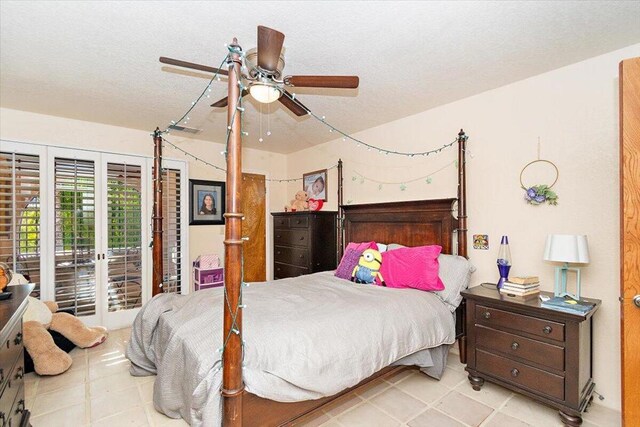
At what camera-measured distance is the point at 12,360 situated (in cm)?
157

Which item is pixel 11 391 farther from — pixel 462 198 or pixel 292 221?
pixel 462 198

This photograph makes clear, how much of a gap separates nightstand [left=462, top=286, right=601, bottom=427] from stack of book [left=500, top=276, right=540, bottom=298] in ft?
0.23

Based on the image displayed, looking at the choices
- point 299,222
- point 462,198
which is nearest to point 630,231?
point 462,198

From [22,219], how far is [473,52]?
4.50 m

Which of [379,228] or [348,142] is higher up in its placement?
[348,142]

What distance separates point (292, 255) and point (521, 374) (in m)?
2.81

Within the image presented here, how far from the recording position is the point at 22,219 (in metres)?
3.21

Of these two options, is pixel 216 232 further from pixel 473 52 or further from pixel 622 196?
pixel 622 196

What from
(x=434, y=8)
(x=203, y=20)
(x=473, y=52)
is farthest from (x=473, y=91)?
(x=203, y=20)

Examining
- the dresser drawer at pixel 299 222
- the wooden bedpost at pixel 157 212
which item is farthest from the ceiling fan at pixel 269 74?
the dresser drawer at pixel 299 222

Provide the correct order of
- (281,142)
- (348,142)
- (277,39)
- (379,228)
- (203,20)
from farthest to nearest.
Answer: (281,142)
(348,142)
(379,228)
(203,20)
(277,39)

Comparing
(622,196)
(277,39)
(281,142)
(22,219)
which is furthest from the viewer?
(281,142)

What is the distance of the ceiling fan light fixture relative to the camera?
6.12ft

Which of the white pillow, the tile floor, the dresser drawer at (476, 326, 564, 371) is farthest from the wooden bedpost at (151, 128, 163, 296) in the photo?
the dresser drawer at (476, 326, 564, 371)
